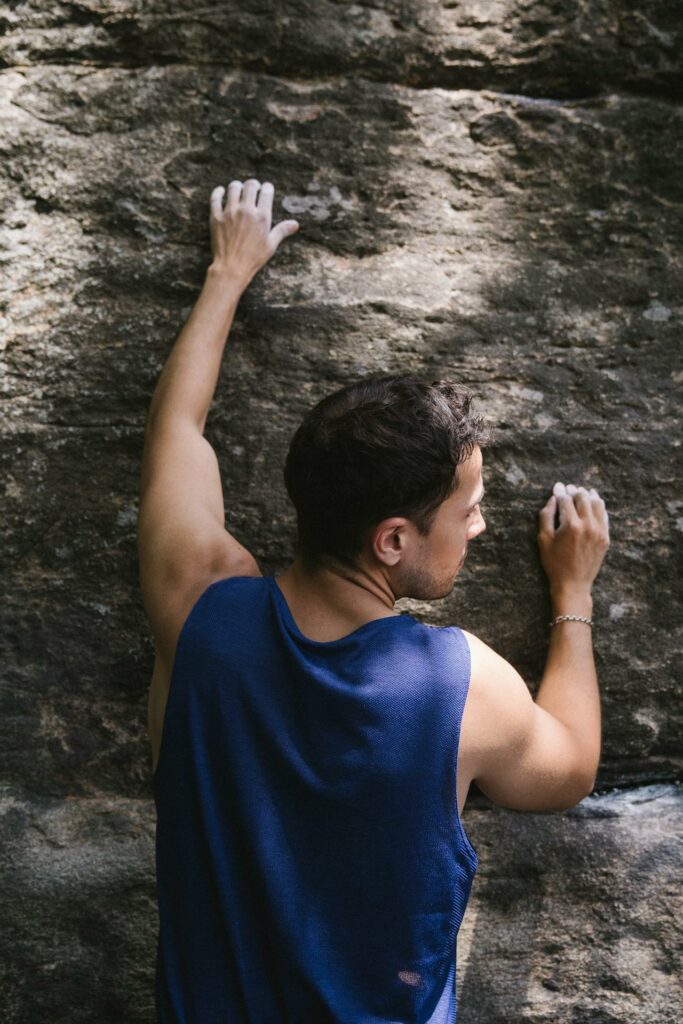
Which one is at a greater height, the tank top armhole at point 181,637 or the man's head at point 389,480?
the man's head at point 389,480

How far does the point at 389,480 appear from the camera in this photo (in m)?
1.56

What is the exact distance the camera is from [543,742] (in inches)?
68.3

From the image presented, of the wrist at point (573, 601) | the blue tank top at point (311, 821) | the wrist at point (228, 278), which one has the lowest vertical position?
the blue tank top at point (311, 821)

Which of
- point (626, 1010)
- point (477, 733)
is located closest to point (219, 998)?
point (477, 733)

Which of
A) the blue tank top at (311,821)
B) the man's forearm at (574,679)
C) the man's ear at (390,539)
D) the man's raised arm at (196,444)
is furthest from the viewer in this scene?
the man's forearm at (574,679)

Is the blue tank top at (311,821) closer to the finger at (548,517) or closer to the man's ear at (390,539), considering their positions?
the man's ear at (390,539)

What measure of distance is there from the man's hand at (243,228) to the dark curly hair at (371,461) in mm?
591

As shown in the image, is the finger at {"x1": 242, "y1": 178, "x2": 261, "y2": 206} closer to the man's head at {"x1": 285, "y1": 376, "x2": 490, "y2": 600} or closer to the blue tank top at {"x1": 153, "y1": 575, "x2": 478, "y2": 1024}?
the man's head at {"x1": 285, "y1": 376, "x2": 490, "y2": 600}

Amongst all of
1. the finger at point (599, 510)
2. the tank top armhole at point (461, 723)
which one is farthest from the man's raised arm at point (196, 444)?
the finger at point (599, 510)

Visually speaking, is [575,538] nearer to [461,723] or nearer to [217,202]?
[461,723]

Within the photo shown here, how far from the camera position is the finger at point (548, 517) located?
84.2 inches

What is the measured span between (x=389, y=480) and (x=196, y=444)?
49cm

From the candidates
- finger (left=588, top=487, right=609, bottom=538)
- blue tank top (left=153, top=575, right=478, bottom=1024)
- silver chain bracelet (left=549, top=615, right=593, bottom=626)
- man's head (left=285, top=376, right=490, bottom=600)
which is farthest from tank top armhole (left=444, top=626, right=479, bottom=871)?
finger (left=588, top=487, right=609, bottom=538)

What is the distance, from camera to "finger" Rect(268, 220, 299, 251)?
2088 mm
